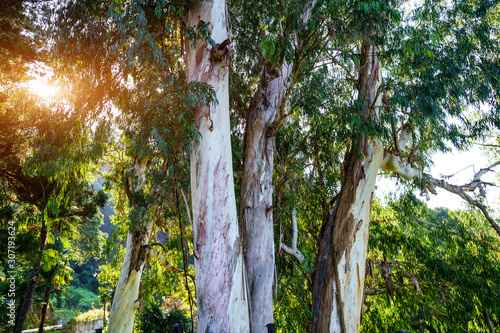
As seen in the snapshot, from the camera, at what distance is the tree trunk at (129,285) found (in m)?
6.22

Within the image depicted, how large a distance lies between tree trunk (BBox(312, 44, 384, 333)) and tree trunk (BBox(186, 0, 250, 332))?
5.40ft

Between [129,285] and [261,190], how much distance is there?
433 cm

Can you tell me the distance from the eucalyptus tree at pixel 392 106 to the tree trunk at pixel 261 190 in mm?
942

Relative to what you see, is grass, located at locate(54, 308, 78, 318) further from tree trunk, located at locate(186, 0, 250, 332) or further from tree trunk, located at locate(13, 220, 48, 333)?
tree trunk, located at locate(186, 0, 250, 332)

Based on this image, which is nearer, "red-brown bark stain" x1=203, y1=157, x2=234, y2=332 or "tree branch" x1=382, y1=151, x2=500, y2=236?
"red-brown bark stain" x1=203, y1=157, x2=234, y2=332

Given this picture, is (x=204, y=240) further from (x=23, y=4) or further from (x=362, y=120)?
(x=23, y=4)

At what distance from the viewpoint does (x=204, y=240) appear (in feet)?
8.61

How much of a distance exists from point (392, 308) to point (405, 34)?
576 centimetres

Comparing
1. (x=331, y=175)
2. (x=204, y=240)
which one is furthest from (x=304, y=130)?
(x=204, y=240)

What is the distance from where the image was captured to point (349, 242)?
418cm

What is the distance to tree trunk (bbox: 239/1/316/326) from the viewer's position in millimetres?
3369

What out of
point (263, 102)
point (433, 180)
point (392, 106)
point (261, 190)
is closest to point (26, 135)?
point (263, 102)

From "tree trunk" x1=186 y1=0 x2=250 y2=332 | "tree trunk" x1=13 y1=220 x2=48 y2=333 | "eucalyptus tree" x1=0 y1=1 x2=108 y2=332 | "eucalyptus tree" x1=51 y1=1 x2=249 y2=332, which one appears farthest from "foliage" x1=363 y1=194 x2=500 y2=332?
"tree trunk" x1=13 y1=220 x2=48 y2=333

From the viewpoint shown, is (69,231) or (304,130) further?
→ (69,231)
